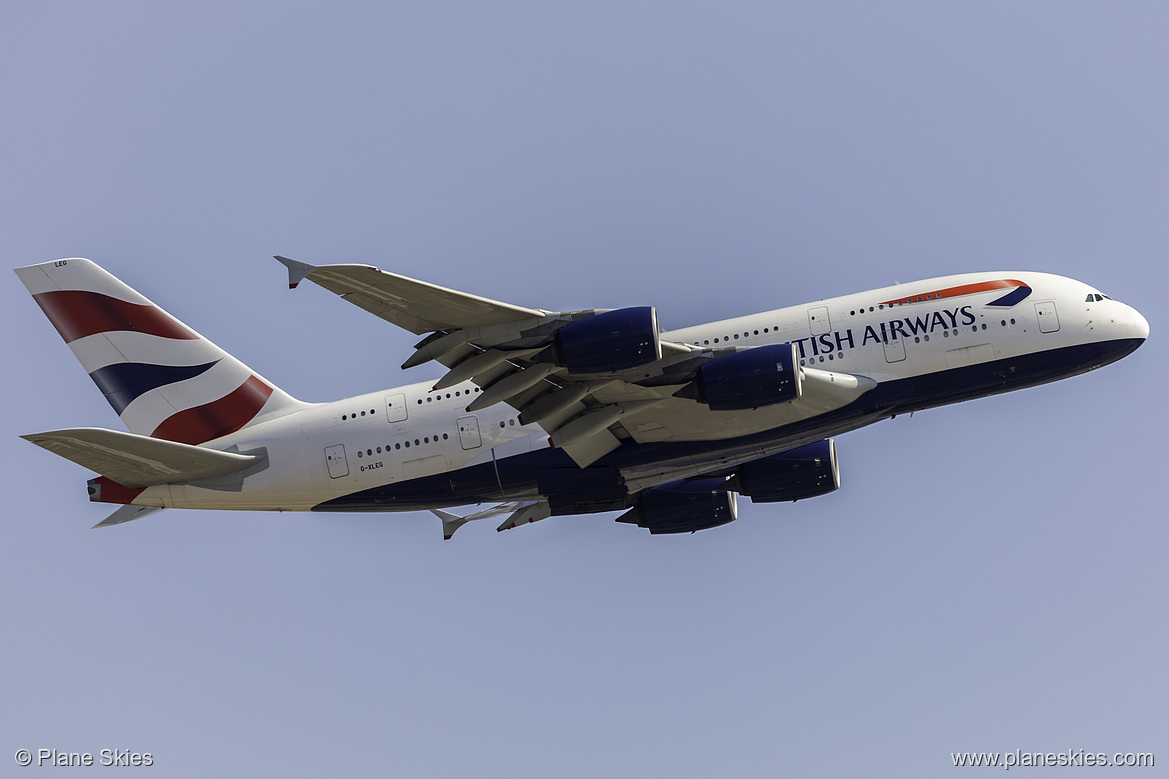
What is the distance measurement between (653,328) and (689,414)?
159 inches

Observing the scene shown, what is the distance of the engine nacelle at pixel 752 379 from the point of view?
2745 centimetres

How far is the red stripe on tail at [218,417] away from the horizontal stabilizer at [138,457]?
2.83 ft

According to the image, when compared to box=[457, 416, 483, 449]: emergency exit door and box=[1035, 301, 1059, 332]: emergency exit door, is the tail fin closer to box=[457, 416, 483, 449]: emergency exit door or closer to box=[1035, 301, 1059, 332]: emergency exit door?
box=[457, 416, 483, 449]: emergency exit door

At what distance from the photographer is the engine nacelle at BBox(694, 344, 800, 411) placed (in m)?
27.5

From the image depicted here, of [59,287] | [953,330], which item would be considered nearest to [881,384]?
[953,330]

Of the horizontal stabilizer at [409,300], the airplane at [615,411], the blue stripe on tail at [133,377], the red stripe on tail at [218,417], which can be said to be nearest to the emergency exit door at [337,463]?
the airplane at [615,411]

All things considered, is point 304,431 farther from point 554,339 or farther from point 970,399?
point 970,399

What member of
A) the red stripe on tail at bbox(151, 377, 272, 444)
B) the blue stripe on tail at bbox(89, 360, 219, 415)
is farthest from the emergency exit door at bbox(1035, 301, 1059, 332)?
the blue stripe on tail at bbox(89, 360, 219, 415)

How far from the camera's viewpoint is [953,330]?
29578 mm

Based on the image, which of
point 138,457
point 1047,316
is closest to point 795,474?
point 1047,316

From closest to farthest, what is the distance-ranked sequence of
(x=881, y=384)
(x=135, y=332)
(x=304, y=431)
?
(x=881, y=384) < (x=304, y=431) < (x=135, y=332)

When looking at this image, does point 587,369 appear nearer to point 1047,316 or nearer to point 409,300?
point 409,300

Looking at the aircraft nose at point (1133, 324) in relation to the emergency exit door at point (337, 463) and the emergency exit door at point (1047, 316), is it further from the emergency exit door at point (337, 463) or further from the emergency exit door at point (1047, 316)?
the emergency exit door at point (337, 463)

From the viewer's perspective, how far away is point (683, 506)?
35.6m
